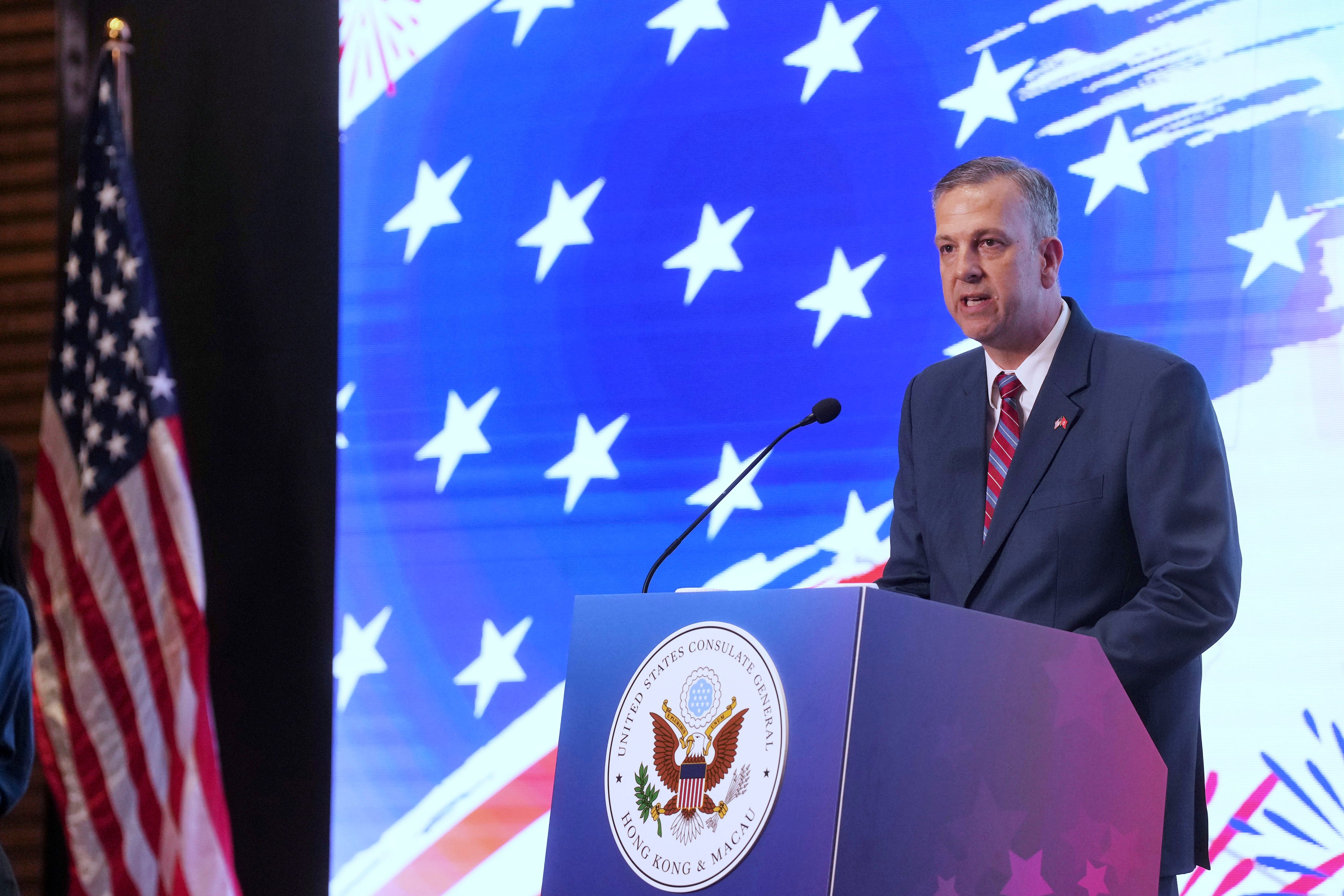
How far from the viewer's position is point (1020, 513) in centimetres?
208

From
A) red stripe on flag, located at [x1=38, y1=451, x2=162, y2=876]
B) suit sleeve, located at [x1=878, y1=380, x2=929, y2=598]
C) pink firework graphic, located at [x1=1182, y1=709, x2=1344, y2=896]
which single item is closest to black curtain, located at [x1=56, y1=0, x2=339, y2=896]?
red stripe on flag, located at [x1=38, y1=451, x2=162, y2=876]

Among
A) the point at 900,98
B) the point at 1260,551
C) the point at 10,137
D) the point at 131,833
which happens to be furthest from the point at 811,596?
the point at 10,137

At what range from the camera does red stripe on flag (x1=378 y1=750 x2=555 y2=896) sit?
3.72 m

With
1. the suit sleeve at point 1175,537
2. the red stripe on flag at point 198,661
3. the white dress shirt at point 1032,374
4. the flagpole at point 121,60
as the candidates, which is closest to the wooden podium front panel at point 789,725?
the suit sleeve at point 1175,537

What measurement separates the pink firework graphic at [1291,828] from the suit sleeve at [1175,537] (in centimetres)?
135

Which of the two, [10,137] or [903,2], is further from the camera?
[10,137]

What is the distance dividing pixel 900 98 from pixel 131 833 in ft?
10.1

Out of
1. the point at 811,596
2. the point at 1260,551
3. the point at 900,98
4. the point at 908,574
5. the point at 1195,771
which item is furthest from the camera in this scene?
the point at 900,98

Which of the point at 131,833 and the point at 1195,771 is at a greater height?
the point at 1195,771

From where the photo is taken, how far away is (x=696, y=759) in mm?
1525

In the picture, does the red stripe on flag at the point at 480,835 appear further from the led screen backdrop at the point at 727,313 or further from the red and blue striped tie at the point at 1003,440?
the red and blue striped tie at the point at 1003,440

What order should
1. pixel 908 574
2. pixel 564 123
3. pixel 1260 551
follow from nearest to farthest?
pixel 908 574 < pixel 1260 551 < pixel 564 123

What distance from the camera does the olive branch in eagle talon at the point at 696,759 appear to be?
150 centimetres

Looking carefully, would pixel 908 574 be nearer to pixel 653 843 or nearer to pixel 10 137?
pixel 653 843
